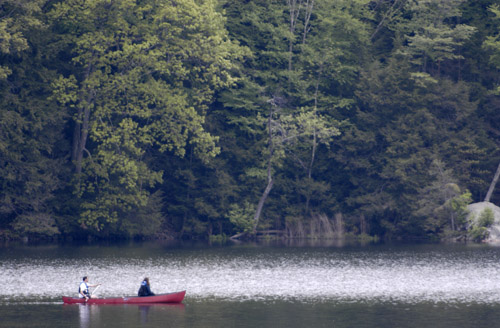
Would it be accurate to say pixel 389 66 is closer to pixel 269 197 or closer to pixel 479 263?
pixel 269 197

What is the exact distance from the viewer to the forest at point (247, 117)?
213 ft

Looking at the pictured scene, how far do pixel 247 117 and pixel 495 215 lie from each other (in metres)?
22.8

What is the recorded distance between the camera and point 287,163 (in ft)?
258

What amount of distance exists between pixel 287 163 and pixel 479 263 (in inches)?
1191

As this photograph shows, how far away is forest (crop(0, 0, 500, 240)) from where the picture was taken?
213 feet

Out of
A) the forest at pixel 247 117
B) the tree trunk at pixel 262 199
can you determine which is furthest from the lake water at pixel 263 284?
the tree trunk at pixel 262 199

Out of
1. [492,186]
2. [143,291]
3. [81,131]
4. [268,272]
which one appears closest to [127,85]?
[81,131]

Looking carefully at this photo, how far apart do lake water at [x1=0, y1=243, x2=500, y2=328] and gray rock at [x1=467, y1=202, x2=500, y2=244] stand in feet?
18.6

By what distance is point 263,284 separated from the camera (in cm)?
4288

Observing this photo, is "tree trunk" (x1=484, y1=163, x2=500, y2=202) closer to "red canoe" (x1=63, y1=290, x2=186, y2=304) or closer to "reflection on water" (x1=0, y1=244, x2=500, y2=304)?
"reflection on water" (x1=0, y1=244, x2=500, y2=304)

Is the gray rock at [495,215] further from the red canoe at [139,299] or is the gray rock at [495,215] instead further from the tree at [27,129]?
the red canoe at [139,299]

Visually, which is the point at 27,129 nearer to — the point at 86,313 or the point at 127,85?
the point at 127,85

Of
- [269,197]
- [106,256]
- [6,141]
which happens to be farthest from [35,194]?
[269,197]

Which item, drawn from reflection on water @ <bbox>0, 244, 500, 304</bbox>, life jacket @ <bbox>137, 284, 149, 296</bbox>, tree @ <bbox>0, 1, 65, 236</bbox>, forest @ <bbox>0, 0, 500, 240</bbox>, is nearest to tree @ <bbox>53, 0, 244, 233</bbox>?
forest @ <bbox>0, 0, 500, 240</bbox>
